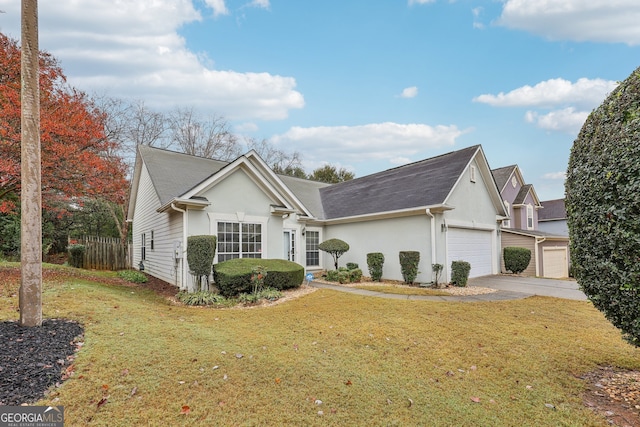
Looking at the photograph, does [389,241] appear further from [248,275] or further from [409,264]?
[248,275]

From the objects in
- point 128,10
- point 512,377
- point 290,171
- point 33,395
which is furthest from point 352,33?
point 290,171

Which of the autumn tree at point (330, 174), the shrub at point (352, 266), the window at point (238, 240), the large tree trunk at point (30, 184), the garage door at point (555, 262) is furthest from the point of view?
the autumn tree at point (330, 174)

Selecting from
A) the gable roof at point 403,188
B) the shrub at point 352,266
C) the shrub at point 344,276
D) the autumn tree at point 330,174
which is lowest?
the shrub at point 344,276

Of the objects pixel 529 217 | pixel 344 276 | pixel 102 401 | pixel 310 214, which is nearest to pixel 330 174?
pixel 529 217

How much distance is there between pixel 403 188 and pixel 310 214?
15.1 feet

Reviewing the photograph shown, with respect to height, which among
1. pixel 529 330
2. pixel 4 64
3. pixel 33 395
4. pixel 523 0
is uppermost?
pixel 523 0

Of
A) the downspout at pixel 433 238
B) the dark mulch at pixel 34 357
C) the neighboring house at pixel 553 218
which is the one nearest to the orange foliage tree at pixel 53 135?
the dark mulch at pixel 34 357

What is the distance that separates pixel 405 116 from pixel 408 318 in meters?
12.7

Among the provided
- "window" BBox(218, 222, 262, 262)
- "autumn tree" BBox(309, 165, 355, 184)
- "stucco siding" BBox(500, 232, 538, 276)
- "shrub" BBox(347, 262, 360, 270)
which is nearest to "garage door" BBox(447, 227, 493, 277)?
"stucco siding" BBox(500, 232, 538, 276)

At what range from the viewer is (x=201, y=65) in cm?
1519

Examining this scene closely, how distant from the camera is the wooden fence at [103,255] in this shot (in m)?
16.3

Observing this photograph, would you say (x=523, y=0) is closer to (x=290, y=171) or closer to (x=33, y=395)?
(x=33, y=395)
